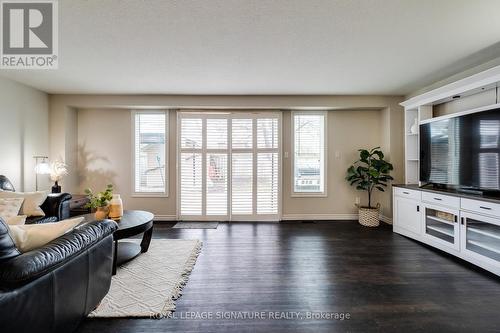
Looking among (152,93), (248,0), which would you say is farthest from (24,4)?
(152,93)

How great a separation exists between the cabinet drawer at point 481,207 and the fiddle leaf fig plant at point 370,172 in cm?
148

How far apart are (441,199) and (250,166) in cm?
307

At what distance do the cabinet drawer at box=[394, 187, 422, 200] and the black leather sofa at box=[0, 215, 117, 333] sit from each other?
403cm

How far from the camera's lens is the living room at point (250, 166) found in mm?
1815

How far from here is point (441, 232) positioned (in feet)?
10.1

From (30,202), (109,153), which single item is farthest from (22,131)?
(30,202)

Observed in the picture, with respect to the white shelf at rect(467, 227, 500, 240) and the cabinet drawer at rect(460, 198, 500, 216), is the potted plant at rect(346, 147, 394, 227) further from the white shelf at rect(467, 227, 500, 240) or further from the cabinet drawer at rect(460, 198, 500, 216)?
the white shelf at rect(467, 227, 500, 240)

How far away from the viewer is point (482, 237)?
2576 mm

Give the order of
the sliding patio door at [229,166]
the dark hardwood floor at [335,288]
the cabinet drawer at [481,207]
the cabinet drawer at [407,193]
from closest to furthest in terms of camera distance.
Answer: the dark hardwood floor at [335,288] → the cabinet drawer at [481,207] → the cabinet drawer at [407,193] → the sliding patio door at [229,166]

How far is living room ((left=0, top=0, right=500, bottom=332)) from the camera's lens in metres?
1.82

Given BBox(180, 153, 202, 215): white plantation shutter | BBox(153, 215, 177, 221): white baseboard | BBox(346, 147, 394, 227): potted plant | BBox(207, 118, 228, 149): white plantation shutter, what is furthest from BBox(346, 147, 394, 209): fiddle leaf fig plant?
BBox(153, 215, 177, 221): white baseboard

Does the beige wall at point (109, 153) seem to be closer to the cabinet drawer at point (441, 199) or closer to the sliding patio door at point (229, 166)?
the sliding patio door at point (229, 166)

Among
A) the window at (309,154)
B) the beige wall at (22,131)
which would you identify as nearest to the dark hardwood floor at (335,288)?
the window at (309,154)

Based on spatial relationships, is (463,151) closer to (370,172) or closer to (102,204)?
(370,172)
